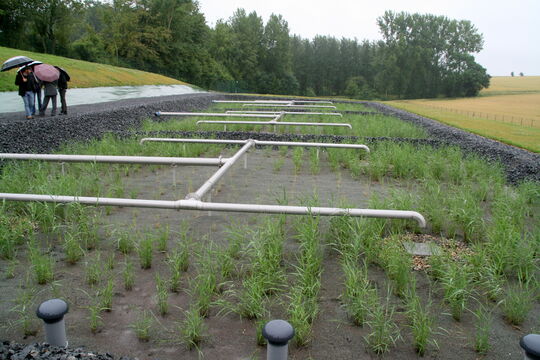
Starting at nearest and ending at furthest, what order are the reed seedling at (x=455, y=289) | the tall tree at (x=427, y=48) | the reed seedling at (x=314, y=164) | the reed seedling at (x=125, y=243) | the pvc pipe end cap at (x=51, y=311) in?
the pvc pipe end cap at (x=51, y=311) → the reed seedling at (x=455, y=289) → the reed seedling at (x=125, y=243) → the reed seedling at (x=314, y=164) → the tall tree at (x=427, y=48)

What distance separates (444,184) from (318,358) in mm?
4909

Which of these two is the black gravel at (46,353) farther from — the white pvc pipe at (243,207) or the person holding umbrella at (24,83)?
the person holding umbrella at (24,83)

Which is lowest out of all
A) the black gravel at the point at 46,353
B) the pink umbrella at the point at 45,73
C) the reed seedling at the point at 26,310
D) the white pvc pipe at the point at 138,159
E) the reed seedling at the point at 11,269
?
the reed seedling at the point at 26,310

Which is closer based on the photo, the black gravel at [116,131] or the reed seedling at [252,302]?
the reed seedling at [252,302]

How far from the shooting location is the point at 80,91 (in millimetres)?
16203

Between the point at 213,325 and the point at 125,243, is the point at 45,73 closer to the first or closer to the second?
the point at 125,243

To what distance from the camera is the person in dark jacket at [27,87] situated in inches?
382

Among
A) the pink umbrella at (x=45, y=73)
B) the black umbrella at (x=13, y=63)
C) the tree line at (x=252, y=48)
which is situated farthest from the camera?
the tree line at (x=252, y=48)

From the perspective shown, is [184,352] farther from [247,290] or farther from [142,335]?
[247,290]

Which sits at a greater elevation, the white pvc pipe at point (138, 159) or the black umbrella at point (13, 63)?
the black umbrella at point (13, 63)

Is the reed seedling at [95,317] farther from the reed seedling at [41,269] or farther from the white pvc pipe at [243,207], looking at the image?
the white pvc pipe at [243,207]

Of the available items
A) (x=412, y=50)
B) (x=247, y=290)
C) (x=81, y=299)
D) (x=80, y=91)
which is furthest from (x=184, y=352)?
(x=412, y=50)

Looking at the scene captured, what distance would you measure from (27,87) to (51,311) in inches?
366

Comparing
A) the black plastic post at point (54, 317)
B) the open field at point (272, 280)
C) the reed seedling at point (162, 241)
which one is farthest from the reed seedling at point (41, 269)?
the black plastic post at point (54, 317)
